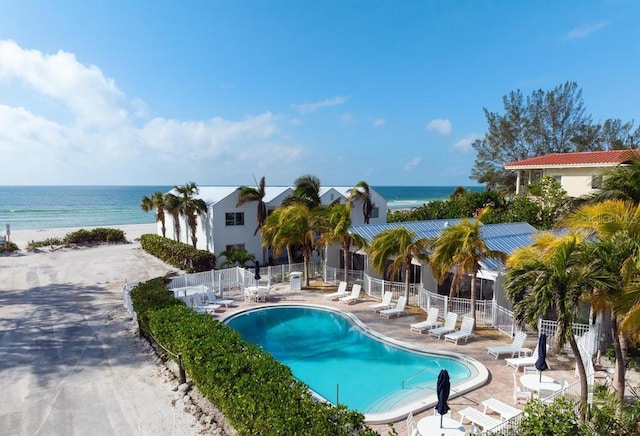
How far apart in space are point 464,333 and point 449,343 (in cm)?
64

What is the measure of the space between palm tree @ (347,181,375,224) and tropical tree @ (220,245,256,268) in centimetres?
836

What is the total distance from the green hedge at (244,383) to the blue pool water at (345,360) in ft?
8.47

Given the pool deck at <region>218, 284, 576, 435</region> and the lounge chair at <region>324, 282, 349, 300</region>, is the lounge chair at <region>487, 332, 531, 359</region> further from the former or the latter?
the lounge chair at <region>324, 282, 349, 300</region>

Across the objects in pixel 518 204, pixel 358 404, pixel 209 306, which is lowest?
pixel 358 404

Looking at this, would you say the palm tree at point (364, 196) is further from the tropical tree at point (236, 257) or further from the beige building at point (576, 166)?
the beige building at point (576, 166)

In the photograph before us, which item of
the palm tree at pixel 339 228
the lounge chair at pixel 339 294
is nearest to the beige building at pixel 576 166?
the palm tree at pixel 339 228

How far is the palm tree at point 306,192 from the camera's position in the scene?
85.4 ft

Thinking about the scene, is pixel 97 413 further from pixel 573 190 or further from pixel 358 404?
pixel 573 190

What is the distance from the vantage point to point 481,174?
51.0 m

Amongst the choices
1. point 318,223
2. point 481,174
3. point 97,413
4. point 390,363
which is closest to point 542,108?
point 481,174

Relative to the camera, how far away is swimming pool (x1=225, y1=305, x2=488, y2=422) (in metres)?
10.5

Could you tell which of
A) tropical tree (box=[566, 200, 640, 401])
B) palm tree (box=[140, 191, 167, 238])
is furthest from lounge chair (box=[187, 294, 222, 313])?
palm tree (box=[140, 191, 167, 238])

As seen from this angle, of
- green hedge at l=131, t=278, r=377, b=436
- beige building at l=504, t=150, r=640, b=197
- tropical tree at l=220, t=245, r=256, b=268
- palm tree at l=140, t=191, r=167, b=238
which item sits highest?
beige building at l=504, t=150, r=640, b=197

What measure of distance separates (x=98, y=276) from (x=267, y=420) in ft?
73.5
